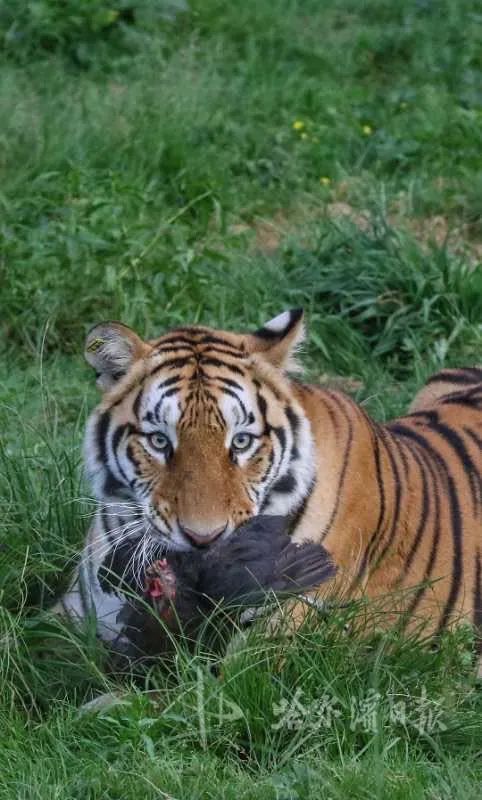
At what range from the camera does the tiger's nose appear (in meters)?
3.72

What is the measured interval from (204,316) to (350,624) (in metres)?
2.65

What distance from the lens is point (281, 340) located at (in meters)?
4.06

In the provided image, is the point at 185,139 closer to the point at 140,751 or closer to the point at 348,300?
the point at 348,300

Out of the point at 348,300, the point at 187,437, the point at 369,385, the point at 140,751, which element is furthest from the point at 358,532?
the point at 348,300

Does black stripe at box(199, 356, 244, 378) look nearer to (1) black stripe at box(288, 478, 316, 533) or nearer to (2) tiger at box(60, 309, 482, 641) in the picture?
(2) tiger at box(60, 309, 482, 641)

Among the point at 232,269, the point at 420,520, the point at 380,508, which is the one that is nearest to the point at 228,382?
the point at 380,508

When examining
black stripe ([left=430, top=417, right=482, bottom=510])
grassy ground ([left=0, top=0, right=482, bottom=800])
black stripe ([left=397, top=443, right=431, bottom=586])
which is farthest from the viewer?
black stripe ([left=430, top=417, right=482, bottom=510])

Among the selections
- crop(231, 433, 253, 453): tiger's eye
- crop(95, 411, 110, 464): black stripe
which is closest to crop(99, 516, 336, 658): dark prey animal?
crop(231, 433, 253, 453): tiger's eye

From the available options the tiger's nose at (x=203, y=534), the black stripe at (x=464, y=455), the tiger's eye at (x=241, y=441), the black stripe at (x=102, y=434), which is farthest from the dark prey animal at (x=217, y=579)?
the black stripe at (x=464, y=455)

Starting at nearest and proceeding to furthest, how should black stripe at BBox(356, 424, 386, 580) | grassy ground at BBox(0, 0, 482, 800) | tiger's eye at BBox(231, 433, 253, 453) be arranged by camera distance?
grassy ground at BBox(0, 0, 482, 800) < tiger's eye at BBox(231, 433, 253, 453) < black stripe at BBox(356, 424, 386, 580)

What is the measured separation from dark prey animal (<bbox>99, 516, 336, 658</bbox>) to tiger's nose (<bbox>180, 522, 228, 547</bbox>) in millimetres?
26

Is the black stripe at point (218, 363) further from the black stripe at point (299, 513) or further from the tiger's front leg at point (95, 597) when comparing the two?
the tiger's front leg at point (95, 597)

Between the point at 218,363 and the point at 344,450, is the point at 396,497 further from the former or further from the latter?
the point at 218,363

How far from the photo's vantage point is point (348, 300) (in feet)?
20.6
